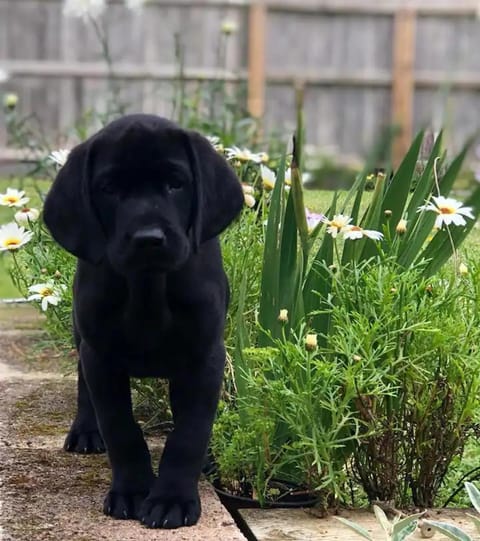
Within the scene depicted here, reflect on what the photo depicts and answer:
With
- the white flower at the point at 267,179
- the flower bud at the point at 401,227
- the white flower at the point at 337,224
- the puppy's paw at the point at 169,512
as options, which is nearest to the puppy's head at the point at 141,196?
the white flower at the point at 337,224

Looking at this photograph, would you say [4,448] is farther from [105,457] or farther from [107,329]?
[107,329]

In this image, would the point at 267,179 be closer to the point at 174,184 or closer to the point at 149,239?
the point at 174,184

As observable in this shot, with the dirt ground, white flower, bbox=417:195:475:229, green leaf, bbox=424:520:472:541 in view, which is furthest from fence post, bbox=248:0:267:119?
green leaf, bbox=424:520:472:541

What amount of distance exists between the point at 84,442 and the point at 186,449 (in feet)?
1.97

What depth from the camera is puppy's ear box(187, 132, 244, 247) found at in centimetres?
267

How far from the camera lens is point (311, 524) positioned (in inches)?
109

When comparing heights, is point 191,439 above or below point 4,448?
above

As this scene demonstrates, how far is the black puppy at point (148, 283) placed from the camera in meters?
2.59

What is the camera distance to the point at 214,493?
292 centimetres

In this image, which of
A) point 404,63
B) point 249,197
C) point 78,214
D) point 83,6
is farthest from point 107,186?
point 404,63

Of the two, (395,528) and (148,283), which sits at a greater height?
(148,283)

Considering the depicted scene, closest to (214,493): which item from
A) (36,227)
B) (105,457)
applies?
(105,457)

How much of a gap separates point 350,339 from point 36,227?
1.61m

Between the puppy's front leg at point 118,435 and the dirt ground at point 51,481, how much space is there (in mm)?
70
